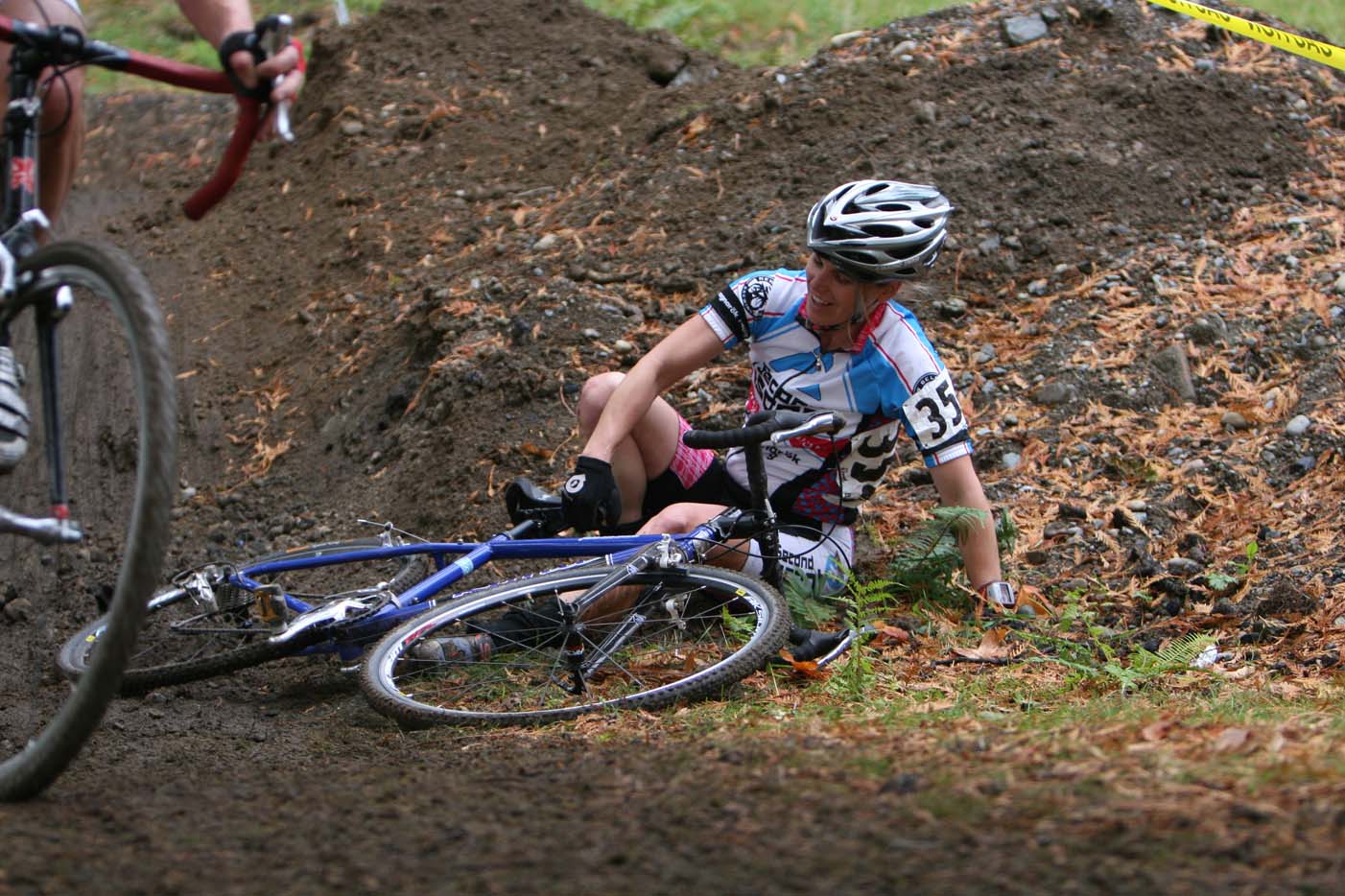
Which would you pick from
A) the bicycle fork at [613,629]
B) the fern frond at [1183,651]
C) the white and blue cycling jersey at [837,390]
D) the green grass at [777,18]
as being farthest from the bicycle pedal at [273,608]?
the green grass at [777,18]

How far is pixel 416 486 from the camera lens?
20.8 feet

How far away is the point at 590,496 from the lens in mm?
4555

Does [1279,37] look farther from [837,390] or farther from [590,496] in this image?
[590,496]

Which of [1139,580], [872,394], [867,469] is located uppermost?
[872,394]

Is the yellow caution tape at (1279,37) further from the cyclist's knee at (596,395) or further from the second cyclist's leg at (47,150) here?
the second cyclist's leg at (47,150)

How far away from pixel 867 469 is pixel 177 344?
511cm

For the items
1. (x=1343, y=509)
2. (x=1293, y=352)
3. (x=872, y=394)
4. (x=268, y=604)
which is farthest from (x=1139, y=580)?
(x=268, y=604)

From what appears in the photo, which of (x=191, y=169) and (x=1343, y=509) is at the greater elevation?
(x=191, y=169)

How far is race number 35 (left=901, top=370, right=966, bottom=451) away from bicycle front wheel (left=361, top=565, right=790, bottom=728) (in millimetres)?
832

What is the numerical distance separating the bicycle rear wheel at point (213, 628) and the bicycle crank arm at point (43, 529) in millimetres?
1274

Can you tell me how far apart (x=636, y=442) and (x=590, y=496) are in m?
0.66

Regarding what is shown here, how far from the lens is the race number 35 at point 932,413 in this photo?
4.73m

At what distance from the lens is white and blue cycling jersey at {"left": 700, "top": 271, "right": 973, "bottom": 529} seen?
4.77m

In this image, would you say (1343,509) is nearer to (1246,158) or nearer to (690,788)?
(1246,158)
